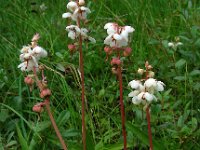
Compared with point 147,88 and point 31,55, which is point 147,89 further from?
point 31,55

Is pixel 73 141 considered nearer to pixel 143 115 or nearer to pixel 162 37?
pixel 143 115

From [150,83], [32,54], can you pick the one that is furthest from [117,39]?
[32,54]

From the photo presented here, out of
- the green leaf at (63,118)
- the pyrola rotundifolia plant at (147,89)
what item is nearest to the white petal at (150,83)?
the pyrola rotundifolia plant at (147,89)

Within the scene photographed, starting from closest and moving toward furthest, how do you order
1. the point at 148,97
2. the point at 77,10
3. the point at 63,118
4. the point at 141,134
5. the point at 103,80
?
1. the point at 148,97
2. the point at 77,10
3. the point at 141,134
4. the point at 63,118
5. the point at 103,80

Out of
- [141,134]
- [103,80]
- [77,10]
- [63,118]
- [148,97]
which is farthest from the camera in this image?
[103,80]

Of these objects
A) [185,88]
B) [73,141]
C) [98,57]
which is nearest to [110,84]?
[98,57]

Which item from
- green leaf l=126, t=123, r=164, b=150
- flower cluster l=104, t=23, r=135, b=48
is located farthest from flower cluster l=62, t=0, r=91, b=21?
green leaf l=126, t=123, r=164, b=150

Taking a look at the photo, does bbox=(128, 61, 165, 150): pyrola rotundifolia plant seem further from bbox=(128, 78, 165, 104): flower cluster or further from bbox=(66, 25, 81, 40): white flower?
bbox=(66, 25, 81, 40): white flower

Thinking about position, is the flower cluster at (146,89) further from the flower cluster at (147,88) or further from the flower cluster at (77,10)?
the flower cluster at (77,10)
